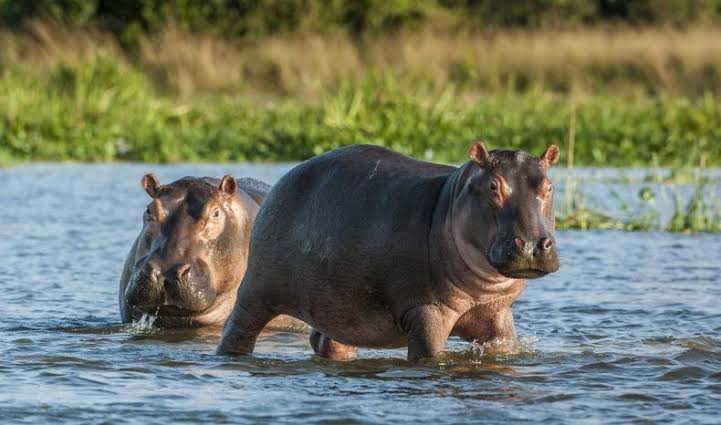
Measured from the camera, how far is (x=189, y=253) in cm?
625

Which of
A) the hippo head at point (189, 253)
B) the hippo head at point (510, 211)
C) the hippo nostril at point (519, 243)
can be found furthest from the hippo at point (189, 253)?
the hippo nostril at point (519, 243)

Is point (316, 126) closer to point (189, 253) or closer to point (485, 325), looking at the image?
point (189, 253)

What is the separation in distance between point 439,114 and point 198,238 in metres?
10.1

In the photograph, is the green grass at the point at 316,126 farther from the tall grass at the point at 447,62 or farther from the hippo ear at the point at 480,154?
the hippo ear at the point at 480,154

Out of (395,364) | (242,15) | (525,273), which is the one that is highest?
(242,15)

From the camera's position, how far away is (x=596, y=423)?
4.64 meters

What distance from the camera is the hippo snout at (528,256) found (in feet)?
14.8

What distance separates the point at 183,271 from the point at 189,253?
0.18 metres

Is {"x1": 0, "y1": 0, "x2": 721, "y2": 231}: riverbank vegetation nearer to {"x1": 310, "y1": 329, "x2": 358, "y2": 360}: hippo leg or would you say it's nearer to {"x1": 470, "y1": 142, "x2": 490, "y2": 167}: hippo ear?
{"x1": 310, "y1": 329, "x2": 358, "y2": 360}: hippo leg

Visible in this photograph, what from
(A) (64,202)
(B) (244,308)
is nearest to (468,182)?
(B) (244,308)

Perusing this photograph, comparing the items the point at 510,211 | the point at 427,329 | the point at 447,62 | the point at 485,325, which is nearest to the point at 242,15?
the point at 447,62

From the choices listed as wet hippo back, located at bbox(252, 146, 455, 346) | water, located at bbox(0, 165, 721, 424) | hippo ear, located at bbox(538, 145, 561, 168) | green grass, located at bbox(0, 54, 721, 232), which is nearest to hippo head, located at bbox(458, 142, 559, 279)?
hippo ear, located at bbox(538, 145, 561, 168)

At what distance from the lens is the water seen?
480 centimetres

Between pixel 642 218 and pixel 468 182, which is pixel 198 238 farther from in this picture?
pixel 642 218
